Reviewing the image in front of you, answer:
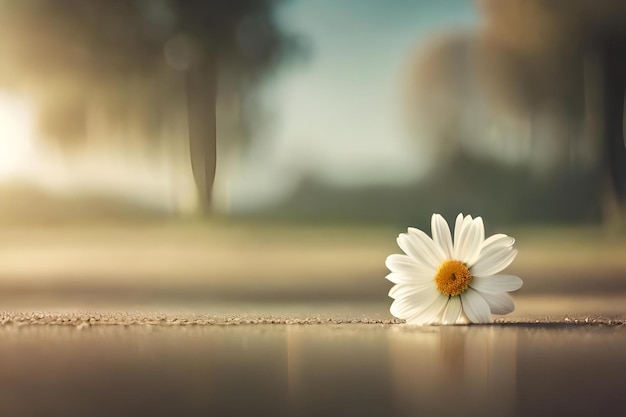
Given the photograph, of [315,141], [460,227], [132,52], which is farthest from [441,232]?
[132,52]

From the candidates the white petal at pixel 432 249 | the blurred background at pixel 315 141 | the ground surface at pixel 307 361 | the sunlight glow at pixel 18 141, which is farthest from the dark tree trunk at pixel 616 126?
the sunlight glow at pixel 18 141

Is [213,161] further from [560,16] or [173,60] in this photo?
[560,16]

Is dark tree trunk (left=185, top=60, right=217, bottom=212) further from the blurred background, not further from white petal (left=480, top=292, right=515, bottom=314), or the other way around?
white petal (left=480, top=292, right=515, bottom=314)

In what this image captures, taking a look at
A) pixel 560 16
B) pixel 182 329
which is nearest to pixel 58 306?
pixel 182 329

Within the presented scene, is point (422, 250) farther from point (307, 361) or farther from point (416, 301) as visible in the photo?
point (307, 361)

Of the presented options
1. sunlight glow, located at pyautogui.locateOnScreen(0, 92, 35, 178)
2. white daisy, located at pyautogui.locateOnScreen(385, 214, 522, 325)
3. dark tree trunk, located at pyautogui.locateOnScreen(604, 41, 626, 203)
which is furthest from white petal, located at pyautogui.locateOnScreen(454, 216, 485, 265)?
sunlight glow, located at pyautogui.locateOnScreen(0, 92, 35, 178)

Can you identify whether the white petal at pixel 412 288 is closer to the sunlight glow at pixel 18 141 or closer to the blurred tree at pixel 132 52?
the blurred tree at pixel 132 52
